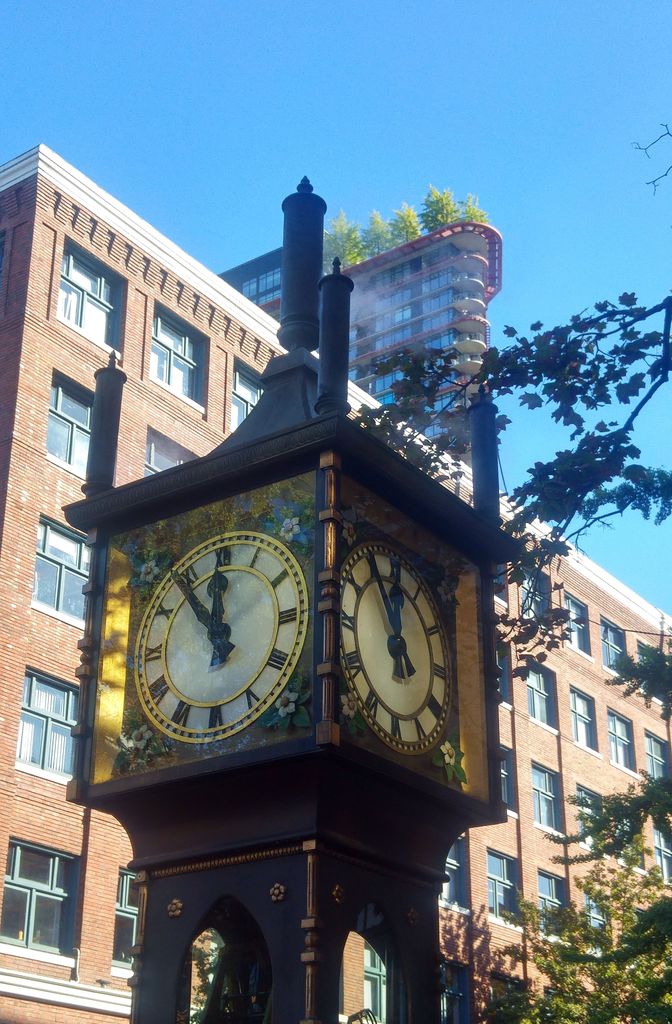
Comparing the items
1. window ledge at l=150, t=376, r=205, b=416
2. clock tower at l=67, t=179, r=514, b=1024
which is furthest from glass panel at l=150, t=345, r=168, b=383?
clock tower at l=67, t=179, r=514, b=1024

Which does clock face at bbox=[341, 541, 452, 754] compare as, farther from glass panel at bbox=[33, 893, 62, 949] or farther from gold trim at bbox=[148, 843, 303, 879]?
glass panel at bbox=[33, 893, 62, 949]

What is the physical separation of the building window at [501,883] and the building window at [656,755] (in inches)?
422

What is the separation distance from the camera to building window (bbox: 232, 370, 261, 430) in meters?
32.1

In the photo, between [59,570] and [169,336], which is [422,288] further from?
[59,570]

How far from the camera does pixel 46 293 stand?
27.5m

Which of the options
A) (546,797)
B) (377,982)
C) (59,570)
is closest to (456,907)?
(546,797)

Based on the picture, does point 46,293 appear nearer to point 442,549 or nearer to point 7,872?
point 7,872

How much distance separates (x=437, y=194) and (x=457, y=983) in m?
72.5

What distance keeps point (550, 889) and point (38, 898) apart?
17600 mm

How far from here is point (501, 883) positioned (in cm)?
3531

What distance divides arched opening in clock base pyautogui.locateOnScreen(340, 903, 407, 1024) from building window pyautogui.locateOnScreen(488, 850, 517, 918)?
29544 mm

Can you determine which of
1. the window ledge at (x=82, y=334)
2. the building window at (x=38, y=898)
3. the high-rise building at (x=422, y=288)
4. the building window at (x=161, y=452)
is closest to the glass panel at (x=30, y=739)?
the building window at (x=38, y=898)

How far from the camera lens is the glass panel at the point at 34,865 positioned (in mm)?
23328

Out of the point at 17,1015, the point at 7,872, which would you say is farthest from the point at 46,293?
the point at 17,1015
